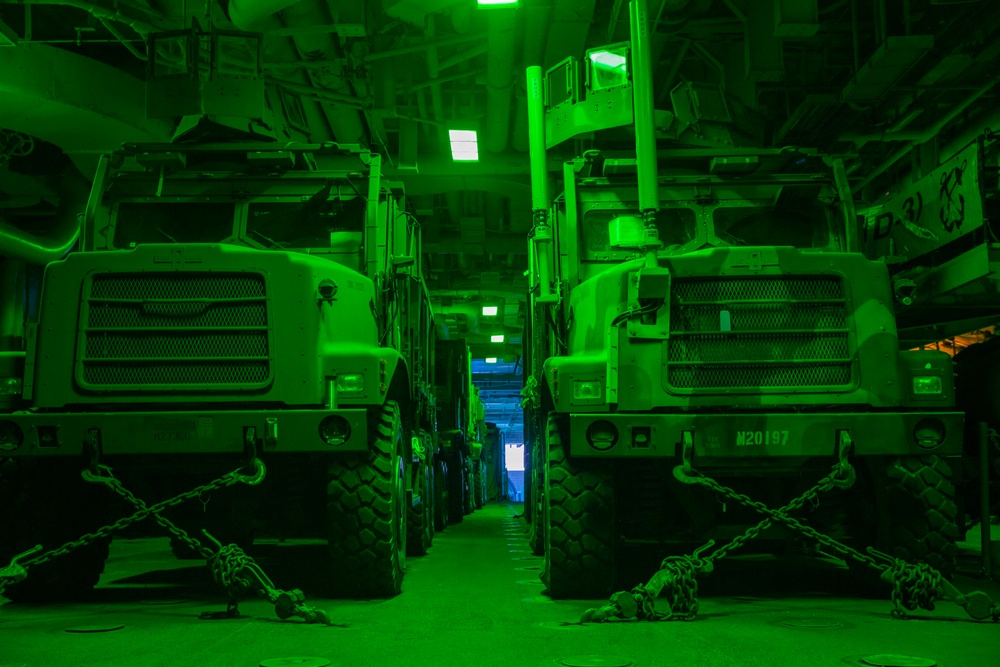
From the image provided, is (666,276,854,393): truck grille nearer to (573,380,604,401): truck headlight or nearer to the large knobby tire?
(573,380,604,401): truck headlight

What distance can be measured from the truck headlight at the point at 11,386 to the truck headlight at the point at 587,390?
373 centimetres

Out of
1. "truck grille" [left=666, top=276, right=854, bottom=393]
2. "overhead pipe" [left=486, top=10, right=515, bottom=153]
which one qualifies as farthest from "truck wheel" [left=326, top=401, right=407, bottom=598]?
"overhead pipe" [left=486, top=10, right=515, bottom=153]

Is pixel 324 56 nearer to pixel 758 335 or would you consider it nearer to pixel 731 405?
pixel 758 335

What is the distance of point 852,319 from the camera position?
652 centimetres

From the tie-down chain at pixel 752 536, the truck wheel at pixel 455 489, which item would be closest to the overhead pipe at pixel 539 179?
the tie-down chain at pixel 752 536

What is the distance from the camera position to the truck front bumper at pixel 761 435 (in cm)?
628

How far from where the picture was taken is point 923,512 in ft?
21.3

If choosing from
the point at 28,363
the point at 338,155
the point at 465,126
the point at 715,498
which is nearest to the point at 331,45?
the point at 465,126

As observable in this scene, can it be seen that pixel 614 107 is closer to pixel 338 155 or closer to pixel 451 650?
pixel 338 155

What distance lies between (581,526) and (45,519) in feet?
12.1

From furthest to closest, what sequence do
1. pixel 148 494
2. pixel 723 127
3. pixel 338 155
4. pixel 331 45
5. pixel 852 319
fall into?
pixel 331 45 < pixel 723 127 < pixel 338 155 < pixel 148 494 < pixel 852 319

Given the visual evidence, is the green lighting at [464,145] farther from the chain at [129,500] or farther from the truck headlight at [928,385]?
the truck headlight at [928,385]

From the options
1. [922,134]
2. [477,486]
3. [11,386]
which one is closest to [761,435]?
[11,386]

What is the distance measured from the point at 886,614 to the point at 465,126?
379 inches
